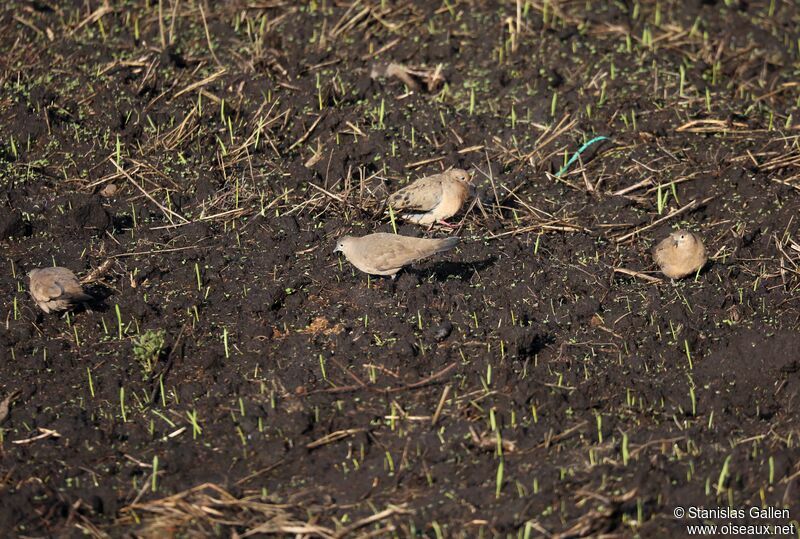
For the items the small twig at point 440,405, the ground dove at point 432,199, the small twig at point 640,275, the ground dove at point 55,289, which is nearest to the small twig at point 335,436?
the small twig at point 440,405

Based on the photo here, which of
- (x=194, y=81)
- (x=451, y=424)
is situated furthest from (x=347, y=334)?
(x=194, y=81)

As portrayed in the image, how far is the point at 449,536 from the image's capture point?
5.81 m

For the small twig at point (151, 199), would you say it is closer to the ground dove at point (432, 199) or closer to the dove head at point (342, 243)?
the dove head at point (342, 243)

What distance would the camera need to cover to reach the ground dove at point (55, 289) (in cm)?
736

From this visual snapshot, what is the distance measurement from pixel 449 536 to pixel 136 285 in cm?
325

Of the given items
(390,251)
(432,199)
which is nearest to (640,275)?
(432,199)

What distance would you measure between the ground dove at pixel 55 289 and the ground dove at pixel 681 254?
13.0ft

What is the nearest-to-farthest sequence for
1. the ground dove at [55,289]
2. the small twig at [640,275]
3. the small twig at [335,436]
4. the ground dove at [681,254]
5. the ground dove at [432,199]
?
the small twig at [335,436], the ground dove at [55,289], the ground dove at [681,254], the small twig at [640,275], the ground dove at [432,199]

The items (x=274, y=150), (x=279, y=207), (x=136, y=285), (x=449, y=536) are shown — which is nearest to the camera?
(x=449, y=536)

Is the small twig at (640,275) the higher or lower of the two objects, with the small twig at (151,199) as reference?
lower

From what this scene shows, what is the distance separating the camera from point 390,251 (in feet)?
25.1

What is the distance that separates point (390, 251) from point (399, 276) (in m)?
0.33

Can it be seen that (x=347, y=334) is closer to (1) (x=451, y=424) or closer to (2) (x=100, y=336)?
(1) (x=451, y=424)

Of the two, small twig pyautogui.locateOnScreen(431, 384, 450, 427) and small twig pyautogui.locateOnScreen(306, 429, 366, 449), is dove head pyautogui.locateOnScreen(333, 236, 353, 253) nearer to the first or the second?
small twig pyautogui.locateOnScreen(431, 384, 450, 427)
